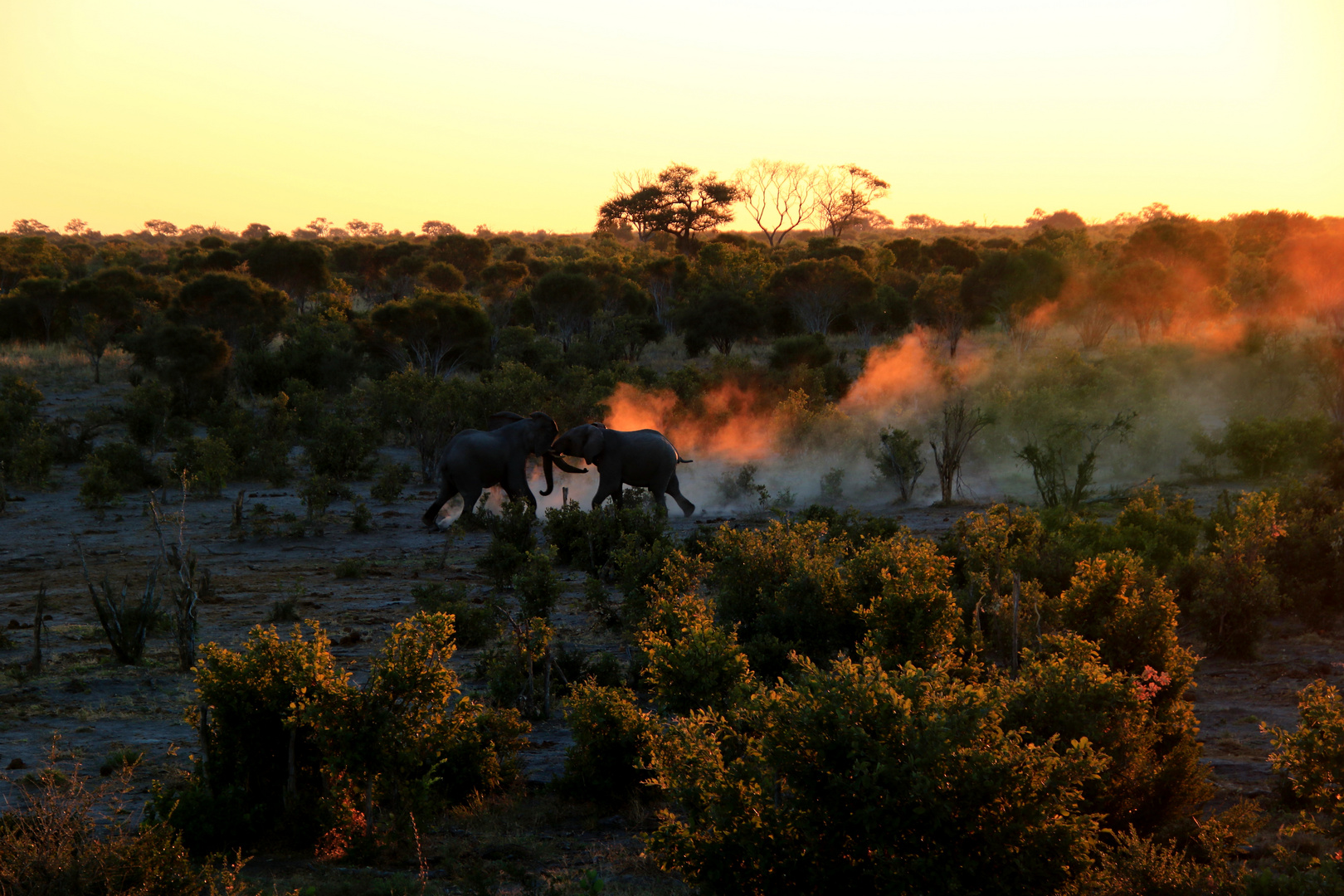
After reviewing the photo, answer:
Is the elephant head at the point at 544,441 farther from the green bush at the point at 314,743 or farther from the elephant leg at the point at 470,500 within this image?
the green bush at the point at 314,743

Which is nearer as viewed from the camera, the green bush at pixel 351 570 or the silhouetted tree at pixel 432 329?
the green bush at pixel 351 570

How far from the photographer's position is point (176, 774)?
9.20 metres

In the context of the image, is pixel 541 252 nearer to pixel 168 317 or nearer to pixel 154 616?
pixel 168 317

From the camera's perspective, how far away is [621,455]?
21.0 meters

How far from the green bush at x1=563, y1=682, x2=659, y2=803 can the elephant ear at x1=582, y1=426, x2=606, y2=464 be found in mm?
11786

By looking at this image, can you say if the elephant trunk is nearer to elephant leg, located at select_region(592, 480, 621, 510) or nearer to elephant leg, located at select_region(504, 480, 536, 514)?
elephant leg, located at select_region(504, 480, 536, 514)

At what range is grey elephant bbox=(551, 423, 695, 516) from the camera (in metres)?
20.9

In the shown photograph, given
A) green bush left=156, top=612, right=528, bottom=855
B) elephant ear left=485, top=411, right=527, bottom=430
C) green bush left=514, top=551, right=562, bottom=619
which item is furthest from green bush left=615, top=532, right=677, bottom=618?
elephant ear left=485, top=411, right=527, bottom=430

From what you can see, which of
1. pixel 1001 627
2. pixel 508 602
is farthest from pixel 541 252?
pixel 1001 627

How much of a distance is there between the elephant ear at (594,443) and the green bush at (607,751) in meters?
11.8

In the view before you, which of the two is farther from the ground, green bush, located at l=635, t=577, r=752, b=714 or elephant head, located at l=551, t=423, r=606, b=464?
elephant head, located at l=551, t=423, r=606, b=464

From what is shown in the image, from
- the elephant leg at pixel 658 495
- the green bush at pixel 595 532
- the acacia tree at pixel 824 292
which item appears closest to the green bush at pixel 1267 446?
the elephant leg at pixel 658 495

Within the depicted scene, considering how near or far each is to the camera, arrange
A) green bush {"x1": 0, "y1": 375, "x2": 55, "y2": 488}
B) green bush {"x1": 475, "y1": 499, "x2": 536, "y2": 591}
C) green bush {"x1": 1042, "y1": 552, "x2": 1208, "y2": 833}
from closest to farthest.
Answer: green bush {"x1": 1042, "y1": 552, "x2": 1208, "y2": 833}, green bush {"x1": 475, "y1": 499, "x2": 536, "y2": 591}, green bush {"x1": 0, "y1": 375, "x2": 55, "y2": 488}

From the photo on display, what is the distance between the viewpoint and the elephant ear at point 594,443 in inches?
818
